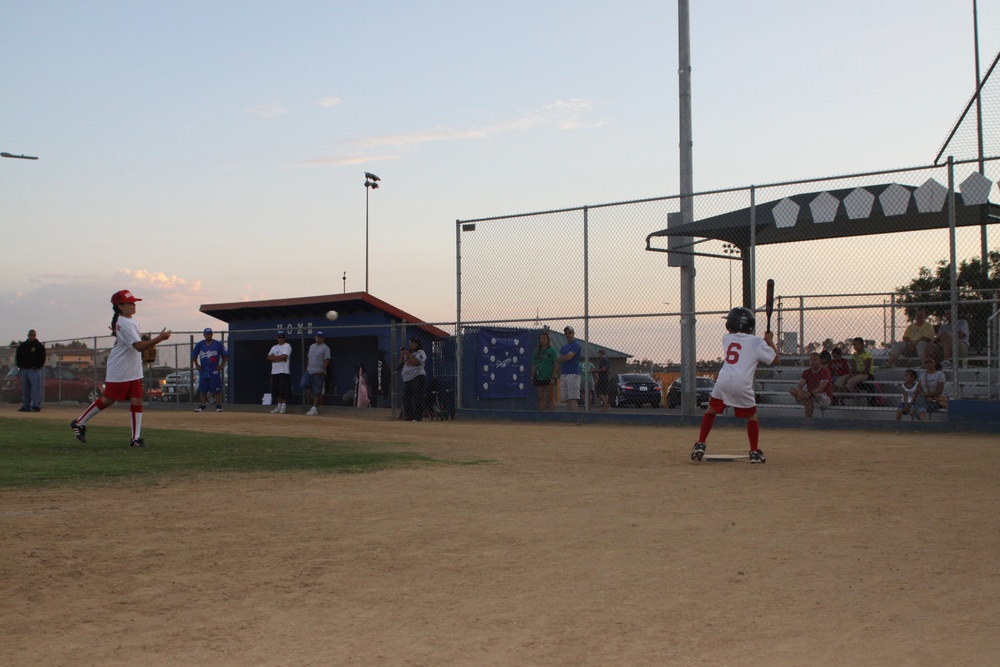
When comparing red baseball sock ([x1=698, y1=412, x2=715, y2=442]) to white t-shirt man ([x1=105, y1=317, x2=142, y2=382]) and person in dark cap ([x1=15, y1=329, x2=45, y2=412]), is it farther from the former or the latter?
person in dark cap ([x1=15, y1=329, x2=45, y2=412])

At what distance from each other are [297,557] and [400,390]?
1509 cm

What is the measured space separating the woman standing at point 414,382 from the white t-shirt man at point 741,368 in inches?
395

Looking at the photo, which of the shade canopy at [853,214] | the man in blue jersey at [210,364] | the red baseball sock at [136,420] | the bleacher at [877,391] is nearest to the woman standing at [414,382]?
the man in blue jersey at [210,364]

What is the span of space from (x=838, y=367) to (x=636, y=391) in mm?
4692

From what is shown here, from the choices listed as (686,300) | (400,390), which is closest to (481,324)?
(400,390)

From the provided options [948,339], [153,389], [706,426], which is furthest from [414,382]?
[153,389]

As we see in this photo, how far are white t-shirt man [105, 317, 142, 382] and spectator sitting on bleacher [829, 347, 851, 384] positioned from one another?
10897 mm

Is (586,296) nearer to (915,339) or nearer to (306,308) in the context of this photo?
(915,339)

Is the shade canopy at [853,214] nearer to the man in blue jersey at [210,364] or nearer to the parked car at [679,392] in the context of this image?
the parked car at [679,392]

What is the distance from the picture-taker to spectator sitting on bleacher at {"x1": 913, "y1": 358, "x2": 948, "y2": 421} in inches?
568

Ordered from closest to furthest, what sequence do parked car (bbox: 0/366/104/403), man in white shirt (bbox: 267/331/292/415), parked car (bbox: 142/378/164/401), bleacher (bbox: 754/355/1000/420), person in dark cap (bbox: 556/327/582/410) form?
bleacher (bbox: 754/355/1000/420), person in dark cap (bbox: 556/327/582/410), man in white shirt (bbox: 267/331/292/415), parked car (bbox: 142/378/164/401), parked car (bbox: 0/366/104/403)

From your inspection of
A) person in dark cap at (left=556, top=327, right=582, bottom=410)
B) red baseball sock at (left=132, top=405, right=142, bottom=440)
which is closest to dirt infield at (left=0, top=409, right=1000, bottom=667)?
red baseball sock at (left=132, top=405, right=142, bottom=440)

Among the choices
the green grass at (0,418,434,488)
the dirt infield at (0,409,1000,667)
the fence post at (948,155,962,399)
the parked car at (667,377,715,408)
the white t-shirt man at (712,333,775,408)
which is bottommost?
the dirt infield at (0,409,1000,667)

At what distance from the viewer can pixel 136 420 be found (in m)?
11.1
